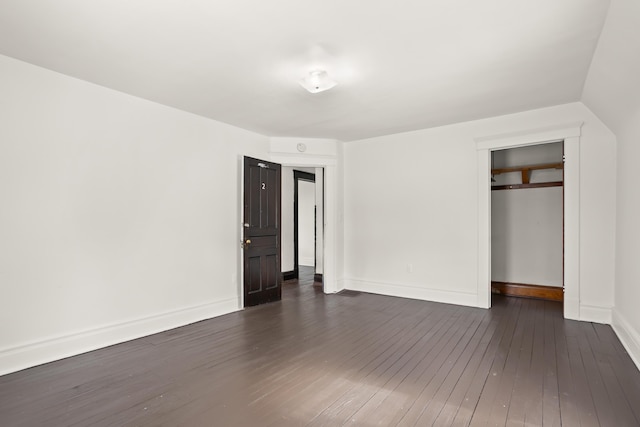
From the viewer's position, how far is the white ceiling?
2.15 meters

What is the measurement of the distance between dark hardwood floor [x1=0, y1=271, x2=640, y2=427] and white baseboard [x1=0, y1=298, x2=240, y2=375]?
0.10 meters

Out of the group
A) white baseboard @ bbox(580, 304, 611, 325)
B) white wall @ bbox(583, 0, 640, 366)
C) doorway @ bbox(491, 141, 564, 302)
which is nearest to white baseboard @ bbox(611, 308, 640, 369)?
white wall @ bbox(583, 0, 640, 366)

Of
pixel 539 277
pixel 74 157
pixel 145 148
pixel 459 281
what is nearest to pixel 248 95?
pixel 145 148

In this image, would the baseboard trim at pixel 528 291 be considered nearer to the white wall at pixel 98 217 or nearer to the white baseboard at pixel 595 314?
the white baseboard at pixel 595 314

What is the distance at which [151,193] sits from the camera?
3719mm

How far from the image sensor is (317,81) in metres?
2.99

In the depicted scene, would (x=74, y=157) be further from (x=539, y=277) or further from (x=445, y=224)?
(x=539, y=277)

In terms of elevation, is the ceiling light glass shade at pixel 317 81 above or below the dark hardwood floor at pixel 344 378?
above

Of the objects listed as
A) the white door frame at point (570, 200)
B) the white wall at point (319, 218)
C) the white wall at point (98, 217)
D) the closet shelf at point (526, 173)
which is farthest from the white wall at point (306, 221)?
the white door frame at point (570, 200)

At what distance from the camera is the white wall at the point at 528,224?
5016mm

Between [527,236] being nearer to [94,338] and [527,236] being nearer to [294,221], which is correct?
[294,221]

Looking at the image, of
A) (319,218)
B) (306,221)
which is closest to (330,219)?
(319,218)

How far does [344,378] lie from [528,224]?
4186mm

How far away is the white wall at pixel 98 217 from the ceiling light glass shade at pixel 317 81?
6.07 feet
